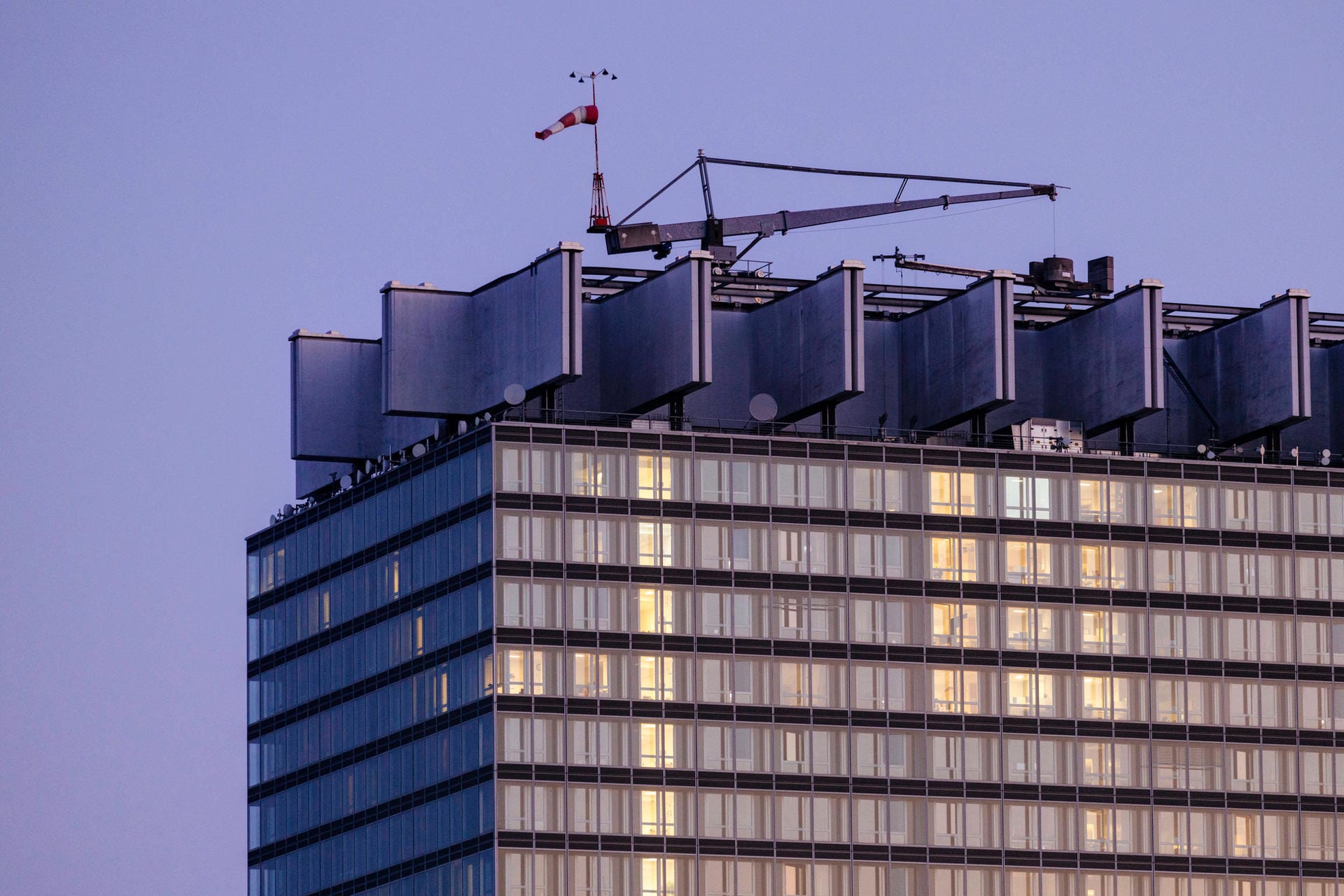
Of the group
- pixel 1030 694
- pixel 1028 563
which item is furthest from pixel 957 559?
pixel 1030 694

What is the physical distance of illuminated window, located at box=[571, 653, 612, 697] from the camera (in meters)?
176

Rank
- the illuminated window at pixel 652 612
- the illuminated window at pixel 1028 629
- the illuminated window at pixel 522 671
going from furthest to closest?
the illuminated window at pixel 1028 629
the illuminated window at pixel 652 612
the illuminated window at pixel 522 671

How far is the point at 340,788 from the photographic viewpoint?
631ft

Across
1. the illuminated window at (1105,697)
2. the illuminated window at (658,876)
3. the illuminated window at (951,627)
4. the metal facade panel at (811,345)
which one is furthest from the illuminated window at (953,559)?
the illuminated window at (658,876)

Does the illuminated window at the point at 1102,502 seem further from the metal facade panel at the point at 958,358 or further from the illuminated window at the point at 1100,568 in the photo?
the metal facade panel at the point at 958,358

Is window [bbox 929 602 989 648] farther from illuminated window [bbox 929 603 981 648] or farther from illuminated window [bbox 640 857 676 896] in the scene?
illuminated window [bbox 640 857 676 896]

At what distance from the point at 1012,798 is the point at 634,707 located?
23.2 m

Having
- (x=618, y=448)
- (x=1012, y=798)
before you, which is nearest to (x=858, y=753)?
(x=1012, y=798)

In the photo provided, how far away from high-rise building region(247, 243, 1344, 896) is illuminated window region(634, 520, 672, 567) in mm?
123

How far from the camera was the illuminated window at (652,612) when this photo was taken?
586ft

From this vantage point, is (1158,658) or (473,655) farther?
(1158,658)

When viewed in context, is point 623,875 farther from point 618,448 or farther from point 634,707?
point 618,448

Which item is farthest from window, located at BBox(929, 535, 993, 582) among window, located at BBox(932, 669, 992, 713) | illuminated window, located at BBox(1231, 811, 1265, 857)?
illuminated window, located at BBox(1231, 811, 1265, 857)

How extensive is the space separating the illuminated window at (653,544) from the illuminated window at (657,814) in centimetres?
1280
